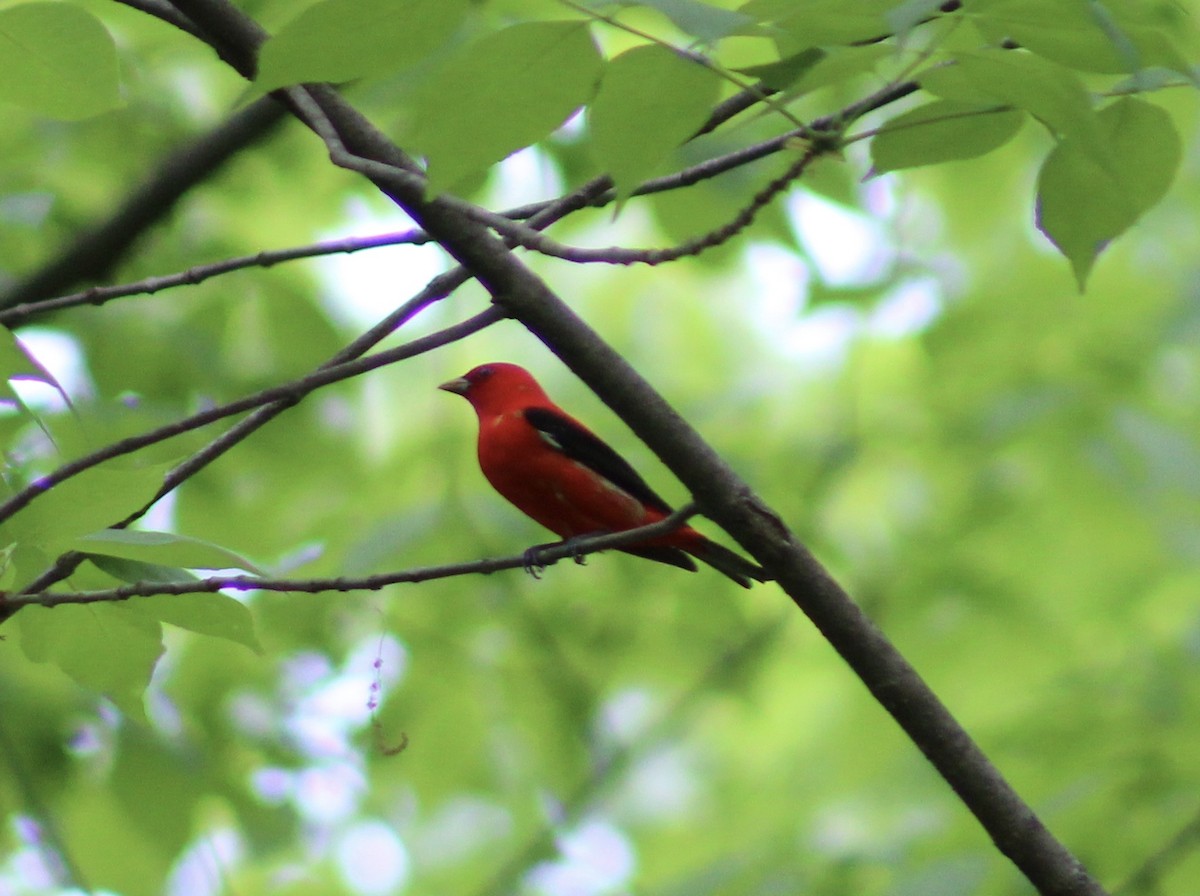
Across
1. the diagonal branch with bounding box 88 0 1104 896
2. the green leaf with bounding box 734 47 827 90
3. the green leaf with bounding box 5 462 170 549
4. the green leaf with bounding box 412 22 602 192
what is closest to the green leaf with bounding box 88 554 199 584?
the green leaf with bounding box 5 462 170 549

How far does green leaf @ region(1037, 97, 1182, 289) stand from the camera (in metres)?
2.06

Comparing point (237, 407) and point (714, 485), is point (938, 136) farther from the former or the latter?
point (237, 407)

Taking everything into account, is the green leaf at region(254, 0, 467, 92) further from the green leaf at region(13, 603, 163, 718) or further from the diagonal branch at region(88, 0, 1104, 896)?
the green leaf at region(13, 603, 163, 718)

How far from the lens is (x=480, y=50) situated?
1.73 m

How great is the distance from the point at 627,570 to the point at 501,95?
4.29 metres

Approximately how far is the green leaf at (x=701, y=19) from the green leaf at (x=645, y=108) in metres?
0.14

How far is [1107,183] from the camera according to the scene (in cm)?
206

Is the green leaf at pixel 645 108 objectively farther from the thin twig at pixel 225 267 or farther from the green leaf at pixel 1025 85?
the thin twig at pixel 225 267

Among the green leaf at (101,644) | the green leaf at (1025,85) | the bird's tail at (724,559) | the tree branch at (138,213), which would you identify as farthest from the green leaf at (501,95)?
the tree branch at (138,213)

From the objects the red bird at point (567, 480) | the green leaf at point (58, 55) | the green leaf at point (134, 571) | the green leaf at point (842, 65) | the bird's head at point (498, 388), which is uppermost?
the bird's head at point (498, 388)

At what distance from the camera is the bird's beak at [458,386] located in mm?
5648

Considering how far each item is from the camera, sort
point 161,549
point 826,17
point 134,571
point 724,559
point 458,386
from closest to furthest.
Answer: point 826,17, point 161,549, point 134,571, point 724,559, point 458,386

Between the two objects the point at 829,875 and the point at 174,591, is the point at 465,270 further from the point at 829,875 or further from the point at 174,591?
the point at 829,875

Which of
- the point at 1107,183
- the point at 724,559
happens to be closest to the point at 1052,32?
the point at 1107,183
